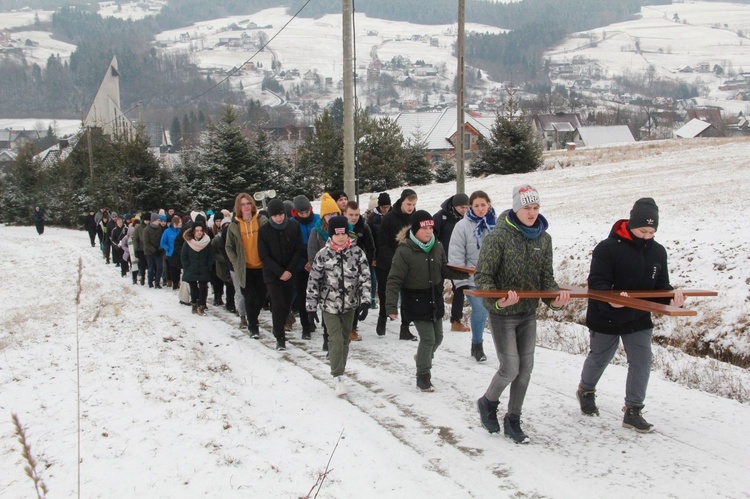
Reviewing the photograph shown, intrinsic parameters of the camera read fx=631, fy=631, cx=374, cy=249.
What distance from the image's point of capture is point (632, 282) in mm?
5660

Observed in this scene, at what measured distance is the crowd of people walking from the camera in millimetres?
5582

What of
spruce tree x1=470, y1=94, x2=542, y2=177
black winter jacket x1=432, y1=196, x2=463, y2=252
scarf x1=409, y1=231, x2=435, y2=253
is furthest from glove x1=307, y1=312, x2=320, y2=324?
spruce tree x1=470, y1=94, x2=542, y2=177

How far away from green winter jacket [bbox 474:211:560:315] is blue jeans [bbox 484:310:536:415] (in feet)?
0.34

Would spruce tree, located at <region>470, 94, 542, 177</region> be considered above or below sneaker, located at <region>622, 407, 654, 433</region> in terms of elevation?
above

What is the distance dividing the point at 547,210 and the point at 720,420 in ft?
48.0

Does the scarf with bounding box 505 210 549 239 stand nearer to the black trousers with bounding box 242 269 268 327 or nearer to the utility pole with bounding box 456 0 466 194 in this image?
the black trousers with bounding box 242 269 268 327

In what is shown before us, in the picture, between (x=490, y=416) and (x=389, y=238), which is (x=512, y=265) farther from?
(x=389, y=238)

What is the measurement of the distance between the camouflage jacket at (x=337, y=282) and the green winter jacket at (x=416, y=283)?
524mm

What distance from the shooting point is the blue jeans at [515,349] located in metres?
5.62

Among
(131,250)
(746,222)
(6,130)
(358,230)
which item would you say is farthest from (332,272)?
(6,130)

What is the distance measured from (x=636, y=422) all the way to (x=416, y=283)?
259cm

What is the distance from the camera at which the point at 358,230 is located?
1014 cm

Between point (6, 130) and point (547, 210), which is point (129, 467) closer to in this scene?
point (547, 210)

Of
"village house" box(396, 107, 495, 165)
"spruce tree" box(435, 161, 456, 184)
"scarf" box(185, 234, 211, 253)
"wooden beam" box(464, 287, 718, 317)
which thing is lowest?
"scarf" box(185, 234, 211, 253)
